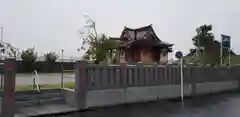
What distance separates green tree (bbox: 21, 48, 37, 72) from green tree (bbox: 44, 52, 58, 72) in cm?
148

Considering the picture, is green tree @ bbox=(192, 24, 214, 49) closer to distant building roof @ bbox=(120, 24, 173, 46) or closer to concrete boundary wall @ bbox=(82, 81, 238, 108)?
distant building roof @ bbox=(120, 24, 173, 46)

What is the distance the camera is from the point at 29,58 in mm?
31844

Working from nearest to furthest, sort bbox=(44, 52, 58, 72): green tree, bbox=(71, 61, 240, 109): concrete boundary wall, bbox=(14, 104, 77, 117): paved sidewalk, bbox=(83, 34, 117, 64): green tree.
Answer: bbox=(14, 104, 77, 117): paved sidewalk
bbox=(71, 61, 240, 109): concrete boundary wall
bbox=(83, 34, 117, 64): green tree
bbox=(44, 52, 58, 72): green tree

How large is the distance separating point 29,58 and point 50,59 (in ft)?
11.0

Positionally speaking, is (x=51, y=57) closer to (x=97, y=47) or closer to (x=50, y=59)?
(x=50, y=59)

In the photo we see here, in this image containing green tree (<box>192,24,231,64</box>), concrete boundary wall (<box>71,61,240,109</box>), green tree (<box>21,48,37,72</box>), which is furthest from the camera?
green tree (<box>21,48,37,72</box>)

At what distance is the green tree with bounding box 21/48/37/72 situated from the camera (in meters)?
30.8

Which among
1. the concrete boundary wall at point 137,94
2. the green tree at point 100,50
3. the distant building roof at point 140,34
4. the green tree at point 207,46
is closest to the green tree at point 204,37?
the green tree at point 207,46

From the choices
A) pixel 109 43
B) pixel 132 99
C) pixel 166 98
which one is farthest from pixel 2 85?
pixel 109 43

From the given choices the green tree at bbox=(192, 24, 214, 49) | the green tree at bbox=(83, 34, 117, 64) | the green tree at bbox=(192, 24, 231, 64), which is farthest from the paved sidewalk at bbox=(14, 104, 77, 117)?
the green tree at bbox=(192, 24, 214, 49)

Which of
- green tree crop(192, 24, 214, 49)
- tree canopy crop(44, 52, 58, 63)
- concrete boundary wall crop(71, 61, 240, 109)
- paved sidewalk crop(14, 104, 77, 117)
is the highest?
green tree crop(192, 24, 214, 49)

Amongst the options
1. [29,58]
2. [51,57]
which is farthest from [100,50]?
[51,57]

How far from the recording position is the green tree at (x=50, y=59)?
109 ft

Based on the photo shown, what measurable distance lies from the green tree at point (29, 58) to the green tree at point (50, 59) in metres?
1.48
